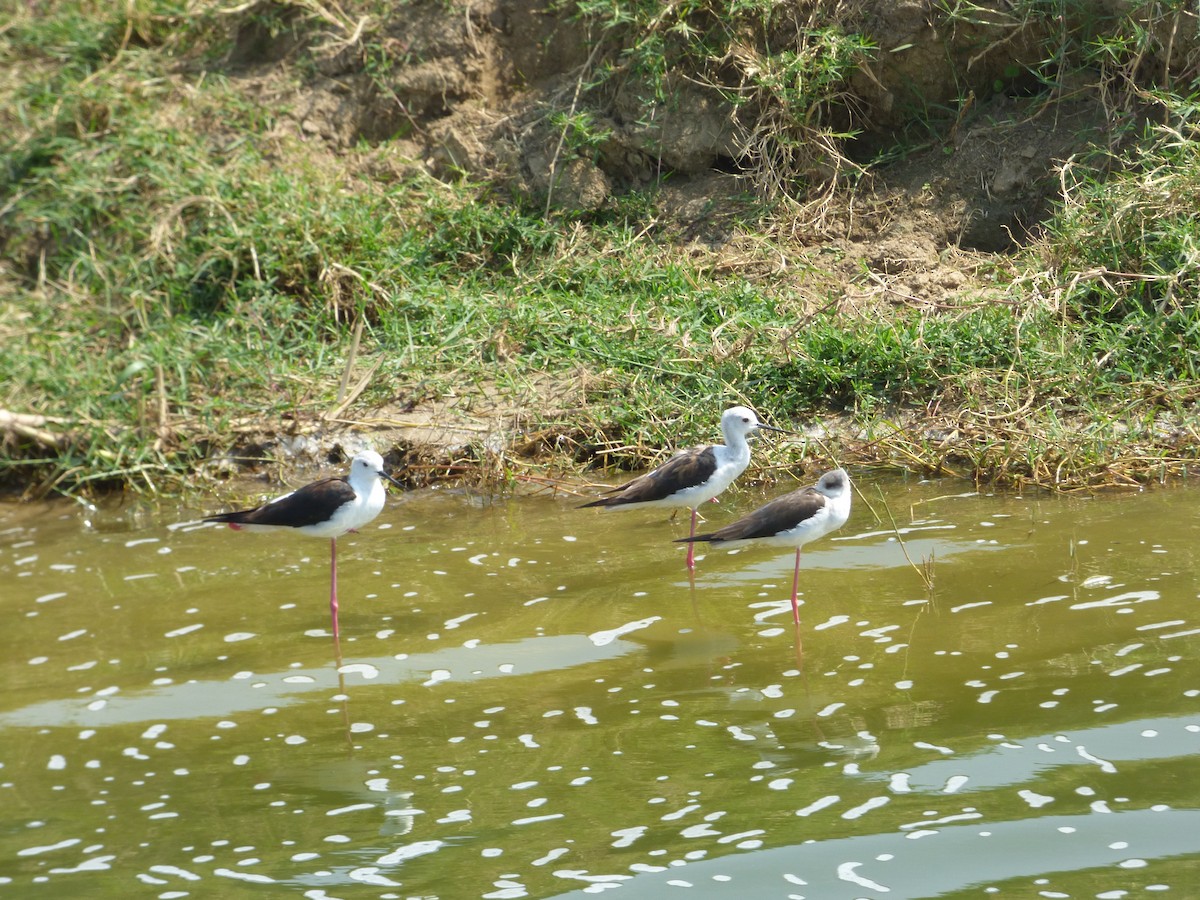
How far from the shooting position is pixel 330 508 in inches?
285

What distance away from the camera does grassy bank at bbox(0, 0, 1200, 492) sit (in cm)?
892

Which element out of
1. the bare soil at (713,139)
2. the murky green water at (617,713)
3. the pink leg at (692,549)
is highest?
the bare soil at (713,139)

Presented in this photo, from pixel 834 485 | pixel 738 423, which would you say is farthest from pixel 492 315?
pixel 834 485

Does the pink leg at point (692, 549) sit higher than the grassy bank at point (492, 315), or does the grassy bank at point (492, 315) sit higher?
the grassy bank at point (492, 315)

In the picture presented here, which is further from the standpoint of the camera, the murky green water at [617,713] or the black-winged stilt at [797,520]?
the black-winged stilt at [797,520]

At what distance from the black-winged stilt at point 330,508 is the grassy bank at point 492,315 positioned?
1.96 meters

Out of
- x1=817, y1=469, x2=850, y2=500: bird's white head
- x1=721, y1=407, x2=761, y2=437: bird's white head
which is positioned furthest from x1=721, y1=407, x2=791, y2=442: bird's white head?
x1=817, y1=469, x2=850, y2=500: bird's white head

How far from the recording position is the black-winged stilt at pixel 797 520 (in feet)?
22.6

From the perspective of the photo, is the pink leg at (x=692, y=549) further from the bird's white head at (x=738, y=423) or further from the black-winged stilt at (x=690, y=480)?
the bird's white head at (x=738, y=423)

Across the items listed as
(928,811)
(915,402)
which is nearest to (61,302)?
(915,402)

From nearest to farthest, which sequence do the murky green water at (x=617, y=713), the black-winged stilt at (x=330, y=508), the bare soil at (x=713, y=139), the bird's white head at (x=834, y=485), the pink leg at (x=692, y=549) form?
1. the murky green water at (x=617, y=713)
2. the bird's white head at (x=834, y=485)
3. the black-winged stilt at (x=330, y=508)
4. the pink leg at (x=692, y=549)
5. the bare soil at (x=713, y=139)

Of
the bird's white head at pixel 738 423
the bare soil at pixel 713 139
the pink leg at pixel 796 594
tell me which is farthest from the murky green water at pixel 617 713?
the bare soil at pixel 713 139

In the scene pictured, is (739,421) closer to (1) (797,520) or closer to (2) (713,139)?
(1) (797,520)

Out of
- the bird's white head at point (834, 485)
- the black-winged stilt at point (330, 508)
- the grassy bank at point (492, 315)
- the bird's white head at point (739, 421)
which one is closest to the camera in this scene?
the bird's white head at point (834, 485)
